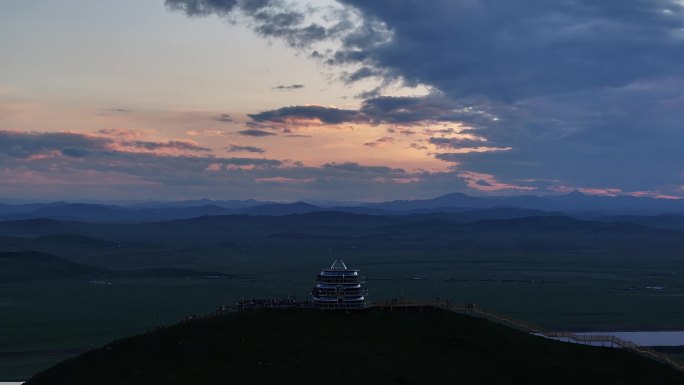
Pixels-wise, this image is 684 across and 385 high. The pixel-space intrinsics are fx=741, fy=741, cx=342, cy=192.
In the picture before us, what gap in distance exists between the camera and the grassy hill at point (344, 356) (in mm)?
53906

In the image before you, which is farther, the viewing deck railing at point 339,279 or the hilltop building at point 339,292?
the viewing deck railing at point 339,279

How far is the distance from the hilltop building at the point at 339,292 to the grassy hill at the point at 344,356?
8.89ft

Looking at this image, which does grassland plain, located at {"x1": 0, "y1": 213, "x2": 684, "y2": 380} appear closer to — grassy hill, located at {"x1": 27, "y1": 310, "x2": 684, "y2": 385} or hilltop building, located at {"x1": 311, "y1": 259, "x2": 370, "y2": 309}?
grassy hill, located at {"x1": 27, "y1": 310, "x2": 684, "y2": 385}

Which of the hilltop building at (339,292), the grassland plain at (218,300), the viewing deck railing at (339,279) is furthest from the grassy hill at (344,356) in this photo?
the grassland plain at (218,300)

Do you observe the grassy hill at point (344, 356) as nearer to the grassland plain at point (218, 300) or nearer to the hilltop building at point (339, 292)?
the hilltop building at point (339, 292)

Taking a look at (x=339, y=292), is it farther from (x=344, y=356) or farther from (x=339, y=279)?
(x=344, y=356)

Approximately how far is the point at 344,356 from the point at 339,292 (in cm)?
1314

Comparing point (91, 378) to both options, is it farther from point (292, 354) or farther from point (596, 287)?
point (596, 287)

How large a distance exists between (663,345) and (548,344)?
152 feet

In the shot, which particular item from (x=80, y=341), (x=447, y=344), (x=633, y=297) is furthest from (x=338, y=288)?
(x=633, y=297)

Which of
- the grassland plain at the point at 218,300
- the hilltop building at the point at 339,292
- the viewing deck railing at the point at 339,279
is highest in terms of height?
the viewing deck railing at the point at 339,279

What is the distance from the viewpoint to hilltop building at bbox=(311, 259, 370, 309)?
7144 centimetres

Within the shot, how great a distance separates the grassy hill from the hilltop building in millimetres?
2709

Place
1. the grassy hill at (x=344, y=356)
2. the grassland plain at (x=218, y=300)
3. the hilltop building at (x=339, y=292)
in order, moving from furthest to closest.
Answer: the grassland plain at (x=218, y=300) → the hilltop building at (x=339, y=292) → the grassy hill at (x=344, y=356)
